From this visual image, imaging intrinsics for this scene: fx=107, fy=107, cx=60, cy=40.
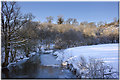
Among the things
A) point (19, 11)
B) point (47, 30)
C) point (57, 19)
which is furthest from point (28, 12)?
point (57, 19)

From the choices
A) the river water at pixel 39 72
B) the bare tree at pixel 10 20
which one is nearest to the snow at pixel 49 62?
the river water at pixel 39 72

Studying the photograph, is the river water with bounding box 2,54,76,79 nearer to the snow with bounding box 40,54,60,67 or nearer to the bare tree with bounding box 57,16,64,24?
the snow with bounding box 40,54,60,67

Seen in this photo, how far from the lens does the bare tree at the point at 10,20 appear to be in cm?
705

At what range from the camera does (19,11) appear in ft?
26.5

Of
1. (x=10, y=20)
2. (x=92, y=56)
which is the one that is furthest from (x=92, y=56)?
(x=10, y=20)

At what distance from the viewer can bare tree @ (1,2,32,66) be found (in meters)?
7.05

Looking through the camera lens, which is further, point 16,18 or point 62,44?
point 62,44

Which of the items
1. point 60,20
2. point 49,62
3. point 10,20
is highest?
point 60,20

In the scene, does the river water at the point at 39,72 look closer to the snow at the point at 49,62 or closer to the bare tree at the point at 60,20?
the snow at the point at 49,62

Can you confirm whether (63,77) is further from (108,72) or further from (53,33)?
(53,33)

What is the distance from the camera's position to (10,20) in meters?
7.64

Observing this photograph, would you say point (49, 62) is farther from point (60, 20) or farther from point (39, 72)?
point (60, 20)

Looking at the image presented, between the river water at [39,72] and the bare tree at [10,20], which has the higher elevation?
the bare tree at [10,20]

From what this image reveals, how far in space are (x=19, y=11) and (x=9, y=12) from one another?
0.81m
